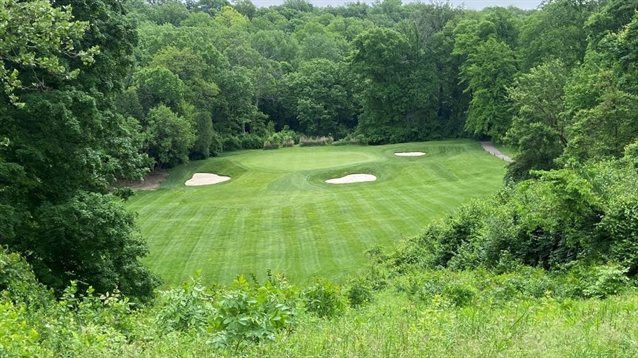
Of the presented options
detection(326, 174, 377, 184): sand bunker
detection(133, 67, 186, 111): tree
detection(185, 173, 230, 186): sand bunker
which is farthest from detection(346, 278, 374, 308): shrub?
detection(133, 67, 186, 111): tree

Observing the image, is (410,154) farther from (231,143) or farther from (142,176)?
(142,176)

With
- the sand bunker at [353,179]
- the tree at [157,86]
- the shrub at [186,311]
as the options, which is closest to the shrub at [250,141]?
the tree at [157,86]

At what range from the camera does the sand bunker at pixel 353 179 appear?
1335 inches

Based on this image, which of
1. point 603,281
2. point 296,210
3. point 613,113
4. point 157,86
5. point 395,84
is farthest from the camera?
point 395,84

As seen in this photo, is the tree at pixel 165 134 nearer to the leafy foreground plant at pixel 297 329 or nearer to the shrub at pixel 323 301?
the leafy foreground plant at pixel 297 329

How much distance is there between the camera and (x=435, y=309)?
670 centimetres

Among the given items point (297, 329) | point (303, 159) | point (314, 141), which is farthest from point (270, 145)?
point (297, 329)

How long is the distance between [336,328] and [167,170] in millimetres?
36553

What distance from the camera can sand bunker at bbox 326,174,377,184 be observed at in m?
33.9

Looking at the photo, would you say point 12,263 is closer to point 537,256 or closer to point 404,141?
point 537,256

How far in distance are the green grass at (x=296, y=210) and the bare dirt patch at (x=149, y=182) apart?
73cm

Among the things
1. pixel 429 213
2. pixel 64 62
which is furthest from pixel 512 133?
pixel 64 62

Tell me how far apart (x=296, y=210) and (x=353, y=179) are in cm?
838

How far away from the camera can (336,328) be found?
5.71 metres
